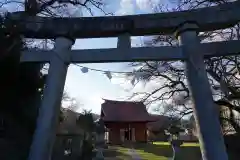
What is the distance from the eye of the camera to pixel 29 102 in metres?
9.63

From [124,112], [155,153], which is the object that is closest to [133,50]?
[155,153]

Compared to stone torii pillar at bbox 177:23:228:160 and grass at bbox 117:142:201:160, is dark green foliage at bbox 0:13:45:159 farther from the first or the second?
grass at bbox 117:142:201:160

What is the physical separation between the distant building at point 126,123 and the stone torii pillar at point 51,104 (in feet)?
93.5

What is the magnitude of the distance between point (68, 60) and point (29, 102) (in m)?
2.73

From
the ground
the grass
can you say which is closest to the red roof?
the ground

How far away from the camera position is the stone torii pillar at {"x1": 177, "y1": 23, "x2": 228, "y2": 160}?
21.6 ft

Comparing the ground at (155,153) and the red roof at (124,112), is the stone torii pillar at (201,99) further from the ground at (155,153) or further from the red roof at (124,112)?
the red roof at (124,112)

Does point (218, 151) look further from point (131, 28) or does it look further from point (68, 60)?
point (68, 60)

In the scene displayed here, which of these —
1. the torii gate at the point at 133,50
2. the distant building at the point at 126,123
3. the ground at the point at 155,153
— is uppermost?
the distant building at the point at 126,123

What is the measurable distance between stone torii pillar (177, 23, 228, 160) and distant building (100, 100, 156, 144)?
94.6 ft

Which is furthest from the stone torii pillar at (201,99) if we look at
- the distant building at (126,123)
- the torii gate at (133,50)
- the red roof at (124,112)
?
the distant building at (126,123)

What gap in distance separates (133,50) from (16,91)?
12.9 feet

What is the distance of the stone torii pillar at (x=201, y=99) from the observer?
6577 millimetres

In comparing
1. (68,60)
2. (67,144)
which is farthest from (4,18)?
(67,144)
